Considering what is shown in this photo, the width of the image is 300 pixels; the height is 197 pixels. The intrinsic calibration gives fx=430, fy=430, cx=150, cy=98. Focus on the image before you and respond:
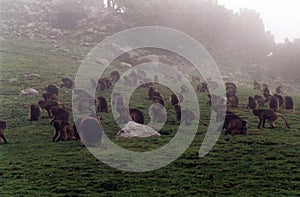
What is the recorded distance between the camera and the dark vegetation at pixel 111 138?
→ 16953 mm

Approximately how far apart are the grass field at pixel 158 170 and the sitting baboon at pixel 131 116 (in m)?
0.87

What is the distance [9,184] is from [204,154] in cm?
946

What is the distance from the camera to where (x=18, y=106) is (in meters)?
33.0

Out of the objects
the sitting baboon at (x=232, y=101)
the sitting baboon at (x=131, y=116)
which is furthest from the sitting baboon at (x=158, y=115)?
the sitting baboon at (x=232, y=101)

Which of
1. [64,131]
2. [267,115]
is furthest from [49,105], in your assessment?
[267,115]

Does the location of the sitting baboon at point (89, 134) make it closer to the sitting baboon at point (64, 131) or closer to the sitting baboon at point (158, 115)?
the sitting baboon at point (64, 131)

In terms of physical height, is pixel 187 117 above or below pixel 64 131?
above

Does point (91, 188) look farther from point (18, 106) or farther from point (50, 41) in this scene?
point (50, 41)

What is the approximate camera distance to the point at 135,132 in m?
25.0

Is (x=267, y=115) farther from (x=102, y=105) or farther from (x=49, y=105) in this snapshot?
(x=49, y=105)

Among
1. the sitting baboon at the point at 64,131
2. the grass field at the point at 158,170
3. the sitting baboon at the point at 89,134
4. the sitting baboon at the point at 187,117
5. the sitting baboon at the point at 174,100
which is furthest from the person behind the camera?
the sitting baboon at the point at 174,100

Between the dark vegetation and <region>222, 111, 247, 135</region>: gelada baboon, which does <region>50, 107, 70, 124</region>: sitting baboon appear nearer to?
the dark vegetation

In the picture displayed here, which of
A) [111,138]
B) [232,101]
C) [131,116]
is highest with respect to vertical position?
[232,101]

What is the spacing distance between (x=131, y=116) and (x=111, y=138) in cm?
371
